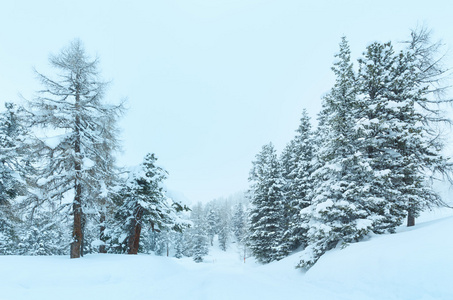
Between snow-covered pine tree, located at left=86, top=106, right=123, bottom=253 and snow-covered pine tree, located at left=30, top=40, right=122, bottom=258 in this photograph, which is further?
snow-covered pine tree, located at left=86, top=106, right=123, bottom=253

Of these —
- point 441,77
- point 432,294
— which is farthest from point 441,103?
point 432,294

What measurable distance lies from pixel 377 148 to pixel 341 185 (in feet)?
9.34

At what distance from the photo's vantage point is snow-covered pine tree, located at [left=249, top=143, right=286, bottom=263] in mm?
19750

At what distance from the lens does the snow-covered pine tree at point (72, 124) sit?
997 centimetres

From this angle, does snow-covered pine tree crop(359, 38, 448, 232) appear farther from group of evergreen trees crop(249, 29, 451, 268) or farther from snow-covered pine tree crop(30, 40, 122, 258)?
snow-covered pine tree crop(30, 40, 122, 258)

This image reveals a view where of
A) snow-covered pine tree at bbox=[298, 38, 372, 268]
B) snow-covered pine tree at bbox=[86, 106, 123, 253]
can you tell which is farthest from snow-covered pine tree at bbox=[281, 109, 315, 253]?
snow-covered pine tree at bbox=[86, 106, 123, 253]

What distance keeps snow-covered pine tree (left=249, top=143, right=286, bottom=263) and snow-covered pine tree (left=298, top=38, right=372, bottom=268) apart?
357 inches

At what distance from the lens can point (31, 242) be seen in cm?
2261

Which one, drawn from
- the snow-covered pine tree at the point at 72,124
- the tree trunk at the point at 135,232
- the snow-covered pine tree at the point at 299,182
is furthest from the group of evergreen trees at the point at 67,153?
the snow-covered pine tree at the point at 299,182

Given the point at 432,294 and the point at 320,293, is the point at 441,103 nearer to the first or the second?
the point at 432,294

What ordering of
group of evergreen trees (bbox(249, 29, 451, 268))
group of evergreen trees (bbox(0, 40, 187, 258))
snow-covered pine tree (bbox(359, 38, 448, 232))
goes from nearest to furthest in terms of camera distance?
1. group of evergreen trees (bbox(249, 29, 451, 268))
2. snow-covered pine tree (bbox(359, 38, 448, 232))
3. group of evergreen trees (bbox(0, 40, 187, 258))

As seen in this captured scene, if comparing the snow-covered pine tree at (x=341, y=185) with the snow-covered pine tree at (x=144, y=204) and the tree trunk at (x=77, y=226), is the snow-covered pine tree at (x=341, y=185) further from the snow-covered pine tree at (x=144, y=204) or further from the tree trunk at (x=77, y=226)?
the tree trunk at (x=77, y=226)

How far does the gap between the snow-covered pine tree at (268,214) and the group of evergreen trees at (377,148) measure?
8.55 metres

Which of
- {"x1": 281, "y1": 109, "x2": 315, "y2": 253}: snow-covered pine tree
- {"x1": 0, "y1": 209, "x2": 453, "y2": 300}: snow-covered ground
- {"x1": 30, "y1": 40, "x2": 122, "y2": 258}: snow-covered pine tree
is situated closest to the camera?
{"x1": 0, "y1": 209, "x2": 453, "y2": 300}: snow-covered ground
